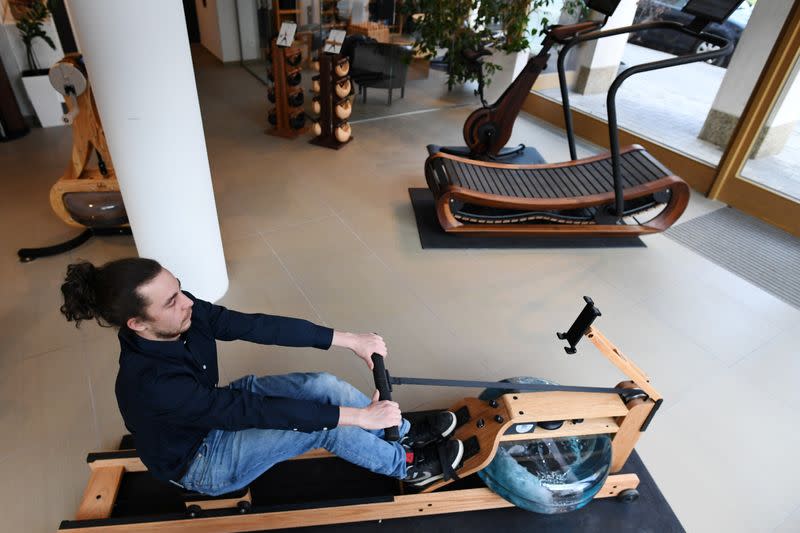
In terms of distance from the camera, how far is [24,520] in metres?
1.88

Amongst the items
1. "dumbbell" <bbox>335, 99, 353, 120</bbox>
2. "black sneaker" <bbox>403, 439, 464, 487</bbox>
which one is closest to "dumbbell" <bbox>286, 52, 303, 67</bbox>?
"dumbbell" <bbox>335, 99, 353, 120</bbox>

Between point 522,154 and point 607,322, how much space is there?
7.68ft

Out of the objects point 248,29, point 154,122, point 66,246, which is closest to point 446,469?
point 154,122

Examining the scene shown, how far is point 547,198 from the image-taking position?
11.7ft

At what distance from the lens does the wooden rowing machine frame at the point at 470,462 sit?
175 centimetres

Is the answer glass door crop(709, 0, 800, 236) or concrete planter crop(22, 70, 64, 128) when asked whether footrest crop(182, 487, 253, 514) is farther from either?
concrete planter crop(22, 70, 64, 128)

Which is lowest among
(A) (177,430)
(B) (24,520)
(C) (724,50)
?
(B) (24,520)

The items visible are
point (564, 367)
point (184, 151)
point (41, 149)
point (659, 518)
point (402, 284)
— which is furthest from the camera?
point (41, 149)

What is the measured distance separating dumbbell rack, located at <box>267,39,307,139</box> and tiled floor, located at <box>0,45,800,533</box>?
811 mm

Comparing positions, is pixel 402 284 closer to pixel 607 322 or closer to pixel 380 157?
pixel 607 322

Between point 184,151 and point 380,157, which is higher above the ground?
point 184,151

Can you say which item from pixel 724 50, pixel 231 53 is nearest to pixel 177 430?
pixel 724 50

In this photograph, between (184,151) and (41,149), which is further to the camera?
(41,149)

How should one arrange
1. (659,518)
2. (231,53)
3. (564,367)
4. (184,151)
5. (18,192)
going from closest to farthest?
(659,518)
(184,151)
(564,367)
(18,192)
(231,53)
